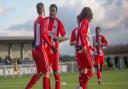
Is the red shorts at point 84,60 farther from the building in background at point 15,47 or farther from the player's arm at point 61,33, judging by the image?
the building in background at point 15,47

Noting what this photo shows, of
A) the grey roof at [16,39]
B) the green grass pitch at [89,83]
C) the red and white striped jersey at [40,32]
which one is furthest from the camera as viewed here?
the grey roof at [16,39]

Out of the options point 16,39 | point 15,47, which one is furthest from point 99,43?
point 15,47

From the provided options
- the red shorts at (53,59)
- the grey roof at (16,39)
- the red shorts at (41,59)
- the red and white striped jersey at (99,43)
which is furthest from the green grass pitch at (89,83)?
the grey roof at (16,39)

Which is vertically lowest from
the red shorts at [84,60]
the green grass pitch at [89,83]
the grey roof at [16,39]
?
the green grass pitch at [89,83]

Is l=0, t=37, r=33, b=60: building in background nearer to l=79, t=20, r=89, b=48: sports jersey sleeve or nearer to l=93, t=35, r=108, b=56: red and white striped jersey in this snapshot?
l=93, t=35, r=108, b=56: red and white striped jersey

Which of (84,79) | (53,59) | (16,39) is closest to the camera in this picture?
(84,79)

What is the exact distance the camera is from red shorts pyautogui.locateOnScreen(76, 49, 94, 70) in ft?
43.4

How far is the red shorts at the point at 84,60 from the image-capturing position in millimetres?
13219

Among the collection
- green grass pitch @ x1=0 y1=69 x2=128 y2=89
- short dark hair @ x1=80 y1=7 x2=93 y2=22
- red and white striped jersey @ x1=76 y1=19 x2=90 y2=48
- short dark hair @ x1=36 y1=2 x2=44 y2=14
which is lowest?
green grass pitch @ x1=0 y1=69 x2=128 y2=89

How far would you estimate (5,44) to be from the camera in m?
63.4

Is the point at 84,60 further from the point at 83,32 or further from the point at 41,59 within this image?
the point at 41,59

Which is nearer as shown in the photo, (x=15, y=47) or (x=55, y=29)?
(x=55, y=29)

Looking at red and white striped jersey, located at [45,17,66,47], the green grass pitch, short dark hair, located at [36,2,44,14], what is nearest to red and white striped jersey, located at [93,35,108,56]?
the green grass pitch

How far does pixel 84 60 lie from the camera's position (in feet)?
43.8
